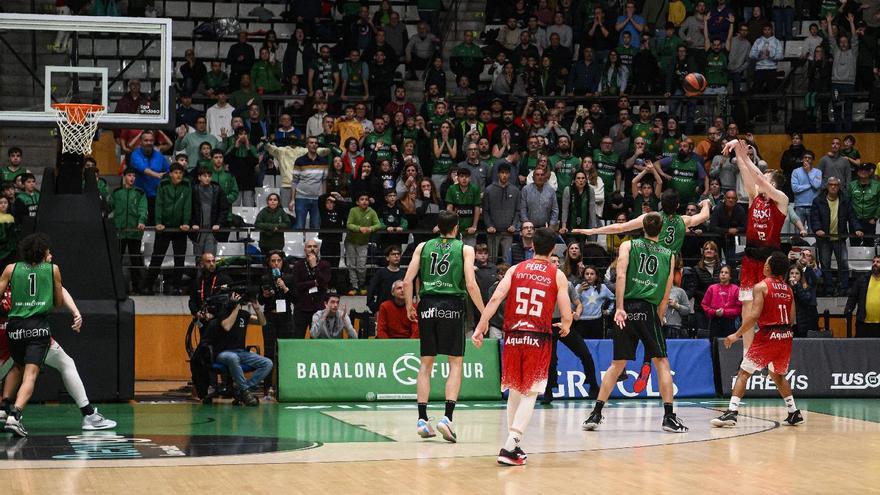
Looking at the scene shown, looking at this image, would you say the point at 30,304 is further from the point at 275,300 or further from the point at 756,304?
the point at 756,304

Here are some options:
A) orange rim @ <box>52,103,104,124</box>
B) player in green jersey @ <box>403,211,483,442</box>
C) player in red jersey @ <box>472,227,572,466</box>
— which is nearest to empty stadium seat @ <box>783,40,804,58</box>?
orange rim @ <box>52,103,104,124</box>

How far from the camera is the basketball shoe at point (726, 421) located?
15023mm

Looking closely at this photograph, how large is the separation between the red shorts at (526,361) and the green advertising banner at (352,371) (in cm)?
704

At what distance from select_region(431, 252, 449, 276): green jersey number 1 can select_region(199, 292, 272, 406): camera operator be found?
5290mm

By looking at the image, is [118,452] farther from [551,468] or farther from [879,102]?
[879,102]

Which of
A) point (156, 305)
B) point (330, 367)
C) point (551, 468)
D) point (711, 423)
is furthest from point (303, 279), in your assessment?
point (551, 468)

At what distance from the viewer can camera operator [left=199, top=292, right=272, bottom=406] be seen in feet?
60.1

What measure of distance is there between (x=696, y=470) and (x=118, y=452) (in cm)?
554

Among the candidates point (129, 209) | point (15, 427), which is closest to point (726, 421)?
point (15, 427)

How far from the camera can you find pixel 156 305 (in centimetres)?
2227

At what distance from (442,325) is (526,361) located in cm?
195

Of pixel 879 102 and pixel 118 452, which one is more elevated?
pixel 879 102

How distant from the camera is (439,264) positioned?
542 inches

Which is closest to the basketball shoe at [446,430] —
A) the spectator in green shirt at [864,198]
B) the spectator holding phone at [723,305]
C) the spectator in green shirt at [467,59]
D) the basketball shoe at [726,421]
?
the basketball shoe at [726,421]
